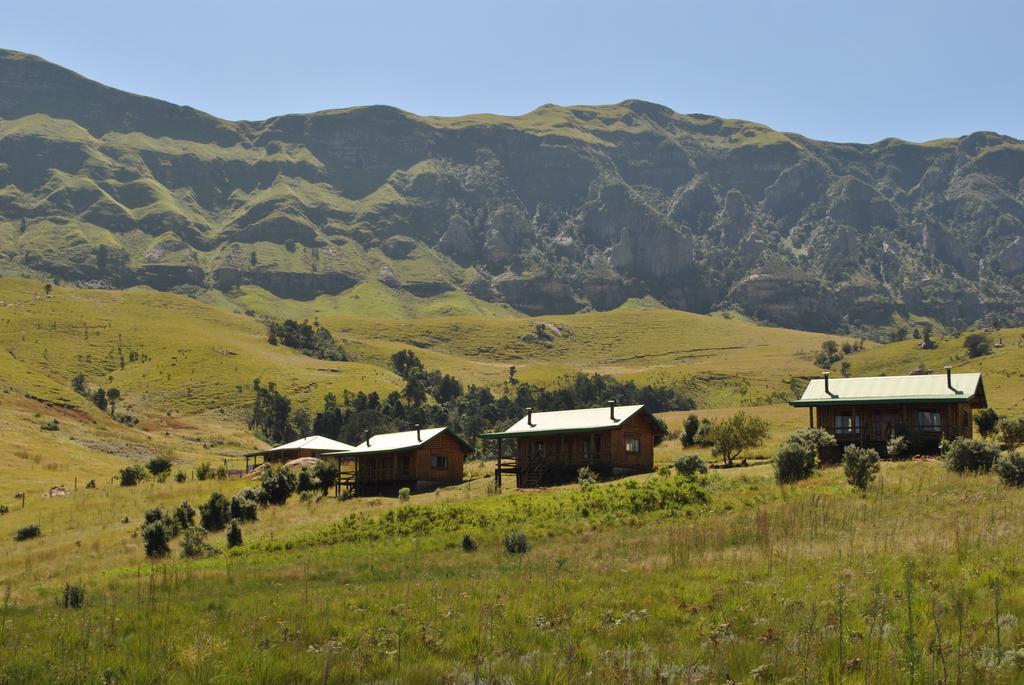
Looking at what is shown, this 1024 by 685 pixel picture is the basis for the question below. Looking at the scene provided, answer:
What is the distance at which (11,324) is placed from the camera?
150m

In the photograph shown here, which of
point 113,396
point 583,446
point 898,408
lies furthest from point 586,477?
point 113,396

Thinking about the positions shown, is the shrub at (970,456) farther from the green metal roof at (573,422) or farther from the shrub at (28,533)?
the shrub at (28,533)

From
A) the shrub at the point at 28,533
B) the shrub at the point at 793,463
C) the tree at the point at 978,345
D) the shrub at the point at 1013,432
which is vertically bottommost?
the shrub at the point at 28,533

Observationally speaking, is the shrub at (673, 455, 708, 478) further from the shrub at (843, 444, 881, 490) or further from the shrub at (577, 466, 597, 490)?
the shrub at (843, 444, 881, 490)

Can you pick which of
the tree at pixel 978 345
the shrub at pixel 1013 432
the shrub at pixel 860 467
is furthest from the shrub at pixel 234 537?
the tree at pixel 978 345

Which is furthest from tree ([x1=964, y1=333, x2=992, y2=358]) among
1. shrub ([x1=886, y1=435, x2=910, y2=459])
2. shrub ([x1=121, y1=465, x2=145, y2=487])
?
shrub ([x1=121, y1=465, x2=145, y2=487])

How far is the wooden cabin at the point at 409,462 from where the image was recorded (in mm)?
64500

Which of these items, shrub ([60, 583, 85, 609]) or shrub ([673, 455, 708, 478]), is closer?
shrub ([60, 583, 85, 609])

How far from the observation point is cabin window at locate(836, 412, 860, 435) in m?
51.9

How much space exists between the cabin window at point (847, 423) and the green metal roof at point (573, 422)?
1262 centimetres

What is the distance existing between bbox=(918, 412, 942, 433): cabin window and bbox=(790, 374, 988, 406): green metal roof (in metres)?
1.42

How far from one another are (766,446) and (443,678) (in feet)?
187

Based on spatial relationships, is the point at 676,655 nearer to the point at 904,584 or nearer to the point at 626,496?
the point at 904,584

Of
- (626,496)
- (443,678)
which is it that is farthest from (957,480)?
(443,678)
